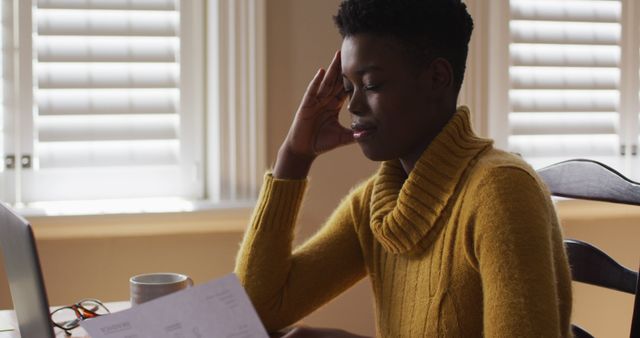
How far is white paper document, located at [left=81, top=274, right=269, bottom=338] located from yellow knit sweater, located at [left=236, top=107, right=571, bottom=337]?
303 mm

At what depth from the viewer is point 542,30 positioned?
2676 mm

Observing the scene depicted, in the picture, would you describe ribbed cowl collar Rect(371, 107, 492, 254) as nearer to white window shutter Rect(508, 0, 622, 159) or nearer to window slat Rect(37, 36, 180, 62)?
window slat Rect(37, 36, 180, 62)

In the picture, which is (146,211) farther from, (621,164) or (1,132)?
(621,164)

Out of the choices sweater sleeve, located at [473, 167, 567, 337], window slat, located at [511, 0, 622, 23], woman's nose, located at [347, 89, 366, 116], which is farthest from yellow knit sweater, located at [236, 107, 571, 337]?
window slat, located at [511, 0, 622, 23]

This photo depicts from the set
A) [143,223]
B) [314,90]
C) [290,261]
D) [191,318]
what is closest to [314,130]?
[314,90]

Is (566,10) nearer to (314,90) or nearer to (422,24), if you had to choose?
(314,90)

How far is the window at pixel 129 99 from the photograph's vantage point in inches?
90.4

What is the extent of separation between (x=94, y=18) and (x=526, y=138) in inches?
52.2

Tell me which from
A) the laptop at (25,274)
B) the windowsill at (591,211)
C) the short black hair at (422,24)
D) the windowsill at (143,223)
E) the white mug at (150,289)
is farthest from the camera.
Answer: the windowsill at (591,211)

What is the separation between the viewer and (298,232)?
7.93ft

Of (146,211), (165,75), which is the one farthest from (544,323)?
(165,75)

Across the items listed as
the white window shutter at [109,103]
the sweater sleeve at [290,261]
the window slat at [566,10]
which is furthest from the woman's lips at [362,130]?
the window slat at [566,10]

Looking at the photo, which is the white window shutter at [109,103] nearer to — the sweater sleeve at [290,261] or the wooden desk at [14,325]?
the wooden desk at [14,325]

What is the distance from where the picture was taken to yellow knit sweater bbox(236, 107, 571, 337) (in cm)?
109
